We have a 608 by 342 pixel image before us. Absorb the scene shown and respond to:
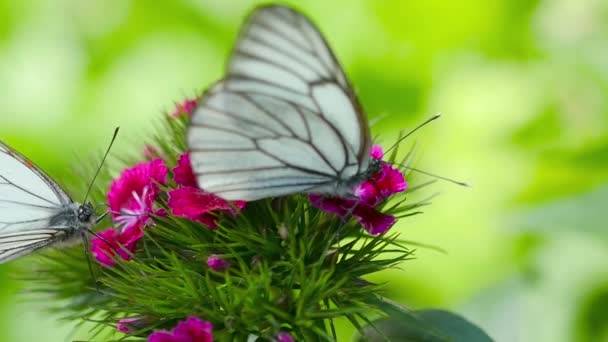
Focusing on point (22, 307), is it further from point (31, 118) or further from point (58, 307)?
point (58, 307)

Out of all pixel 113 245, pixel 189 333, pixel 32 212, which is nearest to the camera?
pixel 189 333

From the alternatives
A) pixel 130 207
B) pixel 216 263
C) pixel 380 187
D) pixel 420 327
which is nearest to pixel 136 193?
pixel 130 207

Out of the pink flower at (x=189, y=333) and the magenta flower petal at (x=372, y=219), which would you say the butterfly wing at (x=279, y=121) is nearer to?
the magenta flower petal at (x=372, y=219)

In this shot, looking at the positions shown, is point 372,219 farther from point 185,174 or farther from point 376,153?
point 185,174

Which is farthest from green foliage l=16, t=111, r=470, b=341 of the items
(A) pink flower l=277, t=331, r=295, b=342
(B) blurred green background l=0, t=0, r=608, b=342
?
(B) blurred green background l=0, t=0, r=608, b=342

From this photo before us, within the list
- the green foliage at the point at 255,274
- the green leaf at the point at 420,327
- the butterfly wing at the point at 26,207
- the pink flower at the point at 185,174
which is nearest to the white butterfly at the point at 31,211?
the butterfly wing at the point at 26,207

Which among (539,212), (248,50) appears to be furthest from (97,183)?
(539,212)
